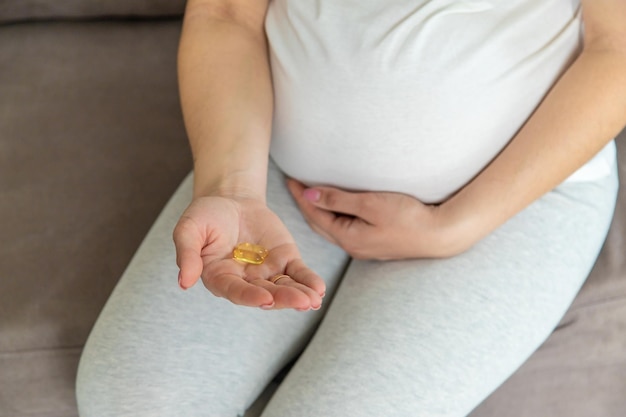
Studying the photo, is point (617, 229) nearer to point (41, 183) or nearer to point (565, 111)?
point (565, 111)

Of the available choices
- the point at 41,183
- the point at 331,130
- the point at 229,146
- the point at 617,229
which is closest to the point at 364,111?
the point at 331,130

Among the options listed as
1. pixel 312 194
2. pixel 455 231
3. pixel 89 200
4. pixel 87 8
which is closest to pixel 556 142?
pixel 455 231

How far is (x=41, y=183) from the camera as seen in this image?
1068 mm

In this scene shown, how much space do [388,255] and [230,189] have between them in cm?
20

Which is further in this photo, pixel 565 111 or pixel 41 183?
pixel 41 183

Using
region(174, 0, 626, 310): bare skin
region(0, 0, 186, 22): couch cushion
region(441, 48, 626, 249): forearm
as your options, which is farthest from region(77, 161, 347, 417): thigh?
region(0, 0, 186, 22): couch cushion

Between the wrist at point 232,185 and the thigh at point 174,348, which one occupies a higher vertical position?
the wrist at point 232,185

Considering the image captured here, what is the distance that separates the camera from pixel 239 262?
679mm

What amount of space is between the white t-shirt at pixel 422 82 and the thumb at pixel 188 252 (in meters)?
0.22

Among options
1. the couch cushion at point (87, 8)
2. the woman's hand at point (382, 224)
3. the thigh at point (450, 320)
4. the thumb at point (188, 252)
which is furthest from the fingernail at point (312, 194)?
the couch cushion at point (87, 8)

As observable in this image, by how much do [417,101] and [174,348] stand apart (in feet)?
1.25

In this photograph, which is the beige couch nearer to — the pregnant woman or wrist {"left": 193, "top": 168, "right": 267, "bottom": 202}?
the pregnant woman

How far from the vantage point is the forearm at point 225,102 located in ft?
2.65

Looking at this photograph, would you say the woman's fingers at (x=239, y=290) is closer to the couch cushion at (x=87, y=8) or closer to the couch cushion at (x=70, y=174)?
the couch cushion at (x=70, y=174)
